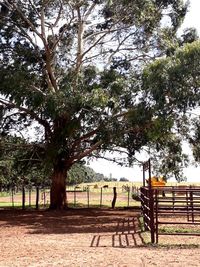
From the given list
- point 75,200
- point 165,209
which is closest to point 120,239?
point 165,209

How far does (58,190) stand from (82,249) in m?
14.3

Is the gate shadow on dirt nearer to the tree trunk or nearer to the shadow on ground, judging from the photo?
the shadow on ground

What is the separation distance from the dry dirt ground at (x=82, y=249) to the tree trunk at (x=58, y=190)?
800cm

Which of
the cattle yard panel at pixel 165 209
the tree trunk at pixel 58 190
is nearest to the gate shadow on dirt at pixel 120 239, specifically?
the cattle yard panel at pixel 165 209

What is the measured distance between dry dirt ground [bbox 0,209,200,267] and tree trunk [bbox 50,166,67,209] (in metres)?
8.00

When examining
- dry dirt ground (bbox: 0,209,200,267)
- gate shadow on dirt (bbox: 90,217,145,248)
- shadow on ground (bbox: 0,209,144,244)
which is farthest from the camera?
shadow on ground (bbox: 0,209,144,244)

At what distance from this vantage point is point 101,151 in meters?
25.7

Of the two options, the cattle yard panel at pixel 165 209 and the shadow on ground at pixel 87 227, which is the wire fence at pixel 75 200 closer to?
the shadow on ground at pixel 87 227

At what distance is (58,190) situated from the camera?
961 inches

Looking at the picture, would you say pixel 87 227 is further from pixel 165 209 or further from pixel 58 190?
pixel 58 190

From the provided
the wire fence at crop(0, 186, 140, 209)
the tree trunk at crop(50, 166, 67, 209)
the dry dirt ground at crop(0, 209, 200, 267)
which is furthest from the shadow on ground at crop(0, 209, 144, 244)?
the wire fence at crop(0, 186, 140, 209)

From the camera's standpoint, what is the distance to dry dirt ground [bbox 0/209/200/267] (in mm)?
8555

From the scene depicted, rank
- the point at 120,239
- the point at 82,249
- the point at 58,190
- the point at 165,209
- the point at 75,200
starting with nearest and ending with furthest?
1. the point at 82,249
2. the point at 165,209
3. the point at 120,239
4. the point at 58,190
5. the point at 75,200

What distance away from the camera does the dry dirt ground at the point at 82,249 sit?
8.55 metres
